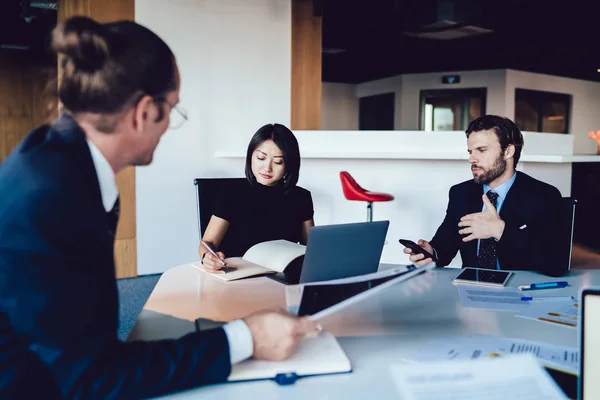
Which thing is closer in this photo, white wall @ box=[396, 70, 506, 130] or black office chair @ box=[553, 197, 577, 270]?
black office chair @ box=[553, 197, 577, 270]

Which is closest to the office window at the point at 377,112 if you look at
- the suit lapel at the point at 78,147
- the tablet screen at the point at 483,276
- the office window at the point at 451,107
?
the office window at the point at 451,107

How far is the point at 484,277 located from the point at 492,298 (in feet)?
0.79

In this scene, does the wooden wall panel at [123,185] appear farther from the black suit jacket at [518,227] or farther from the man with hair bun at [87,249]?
the man with hair bun at [87,249]

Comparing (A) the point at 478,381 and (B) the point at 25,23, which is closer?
(A) the point at 478,381

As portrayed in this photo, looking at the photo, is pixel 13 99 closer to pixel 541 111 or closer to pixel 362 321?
pixel 362 321

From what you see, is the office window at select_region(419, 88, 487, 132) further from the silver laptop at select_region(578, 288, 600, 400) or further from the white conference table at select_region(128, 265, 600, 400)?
the silver laptop at select_region(578, 288, 600, 400)

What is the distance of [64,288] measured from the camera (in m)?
0.75

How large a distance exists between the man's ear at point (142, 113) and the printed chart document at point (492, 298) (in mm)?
973

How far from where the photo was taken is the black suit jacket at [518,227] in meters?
1.84

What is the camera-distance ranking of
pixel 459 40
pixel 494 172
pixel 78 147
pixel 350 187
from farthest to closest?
1. pixel 459 40
2. pixel 350 187
3. pixel 494 172
4. pixel 78 147

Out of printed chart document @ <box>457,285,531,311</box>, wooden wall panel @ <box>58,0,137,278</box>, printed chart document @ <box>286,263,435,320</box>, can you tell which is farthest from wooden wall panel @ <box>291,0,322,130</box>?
printed chart document @ <box>286,263,435,320</box>

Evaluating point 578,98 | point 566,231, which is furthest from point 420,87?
point 566,231

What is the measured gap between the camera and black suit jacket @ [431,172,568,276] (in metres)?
1.84

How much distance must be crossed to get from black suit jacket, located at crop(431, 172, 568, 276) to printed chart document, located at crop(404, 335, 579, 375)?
78 cm
